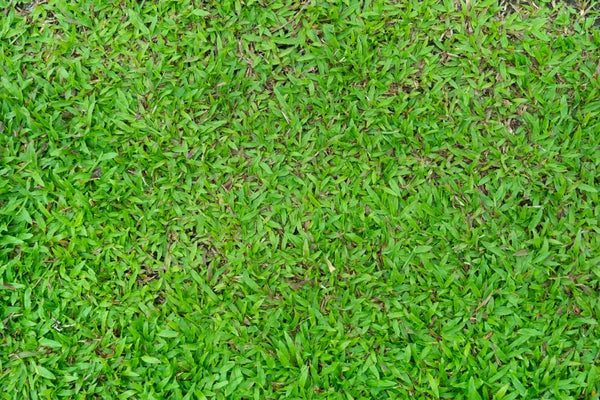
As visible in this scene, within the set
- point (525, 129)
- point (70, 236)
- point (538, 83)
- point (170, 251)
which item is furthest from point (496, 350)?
point (70, 236)

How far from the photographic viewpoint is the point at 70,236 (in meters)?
2.84

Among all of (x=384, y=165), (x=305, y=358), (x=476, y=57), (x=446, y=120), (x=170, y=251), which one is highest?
(x=476, y=57)

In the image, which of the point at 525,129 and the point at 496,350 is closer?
the point at 496,350

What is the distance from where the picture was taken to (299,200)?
9.41ft

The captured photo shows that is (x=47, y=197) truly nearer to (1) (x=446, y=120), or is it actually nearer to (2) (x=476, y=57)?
(1) (x=446, y=120)

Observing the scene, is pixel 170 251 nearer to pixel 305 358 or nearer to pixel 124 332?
pixel 124 332

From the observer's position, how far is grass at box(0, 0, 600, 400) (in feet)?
8.73

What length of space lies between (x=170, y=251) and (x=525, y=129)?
203 cm

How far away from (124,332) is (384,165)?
163cm

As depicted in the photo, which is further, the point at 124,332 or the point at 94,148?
the point at 94,148

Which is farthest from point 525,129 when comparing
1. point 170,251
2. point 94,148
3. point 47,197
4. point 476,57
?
point 47,197

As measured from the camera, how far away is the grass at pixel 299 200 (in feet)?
8.73

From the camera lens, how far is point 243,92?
9.80 ft

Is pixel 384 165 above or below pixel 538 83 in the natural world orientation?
below
